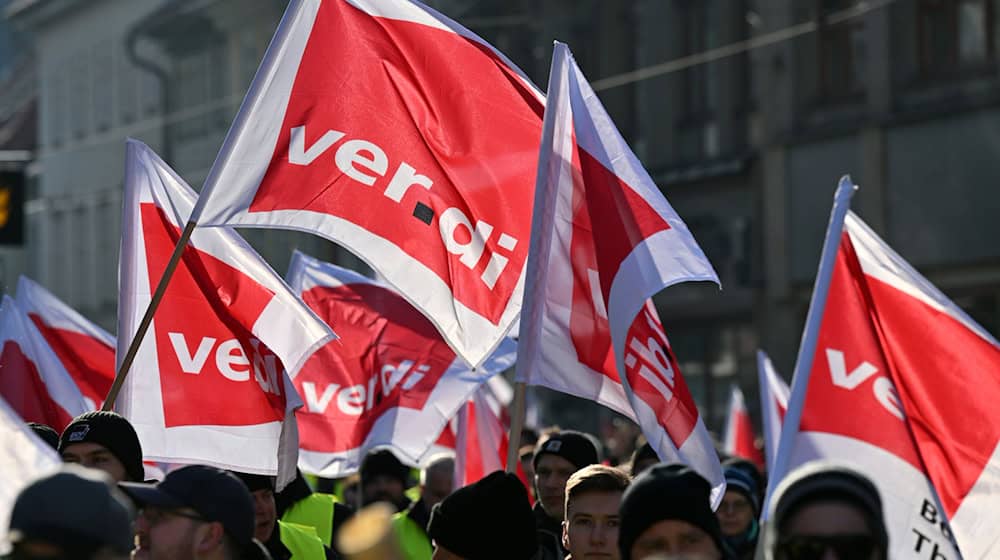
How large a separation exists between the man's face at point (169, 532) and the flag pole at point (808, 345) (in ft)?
6.31

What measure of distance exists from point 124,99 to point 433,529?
154 feet

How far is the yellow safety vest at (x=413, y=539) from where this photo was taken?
9.62 meters

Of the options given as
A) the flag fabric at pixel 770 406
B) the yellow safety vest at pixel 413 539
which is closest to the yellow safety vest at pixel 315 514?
the yellow safety vest at pixel 413 539

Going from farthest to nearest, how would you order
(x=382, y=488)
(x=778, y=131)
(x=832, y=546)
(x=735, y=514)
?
1. (x=778, y=131)
2. (x=382, y=488)
3. (x=735, y=514)
4. (x=832, y=546)

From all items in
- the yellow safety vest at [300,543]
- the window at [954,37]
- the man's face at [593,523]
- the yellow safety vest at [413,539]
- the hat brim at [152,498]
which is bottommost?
the yellow safety vest at [413,539]

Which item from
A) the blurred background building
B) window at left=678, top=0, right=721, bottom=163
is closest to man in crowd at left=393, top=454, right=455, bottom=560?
the blurred background building

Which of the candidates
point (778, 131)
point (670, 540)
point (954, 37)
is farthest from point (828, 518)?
point (778, 131)

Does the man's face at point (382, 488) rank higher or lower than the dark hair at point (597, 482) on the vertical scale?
lower

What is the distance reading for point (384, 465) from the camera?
12.6 m

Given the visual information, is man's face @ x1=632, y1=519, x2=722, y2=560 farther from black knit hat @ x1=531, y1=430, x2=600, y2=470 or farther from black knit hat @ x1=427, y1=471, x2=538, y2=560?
black knit hat @ x1=531, y1=430, x2=600, y2=470

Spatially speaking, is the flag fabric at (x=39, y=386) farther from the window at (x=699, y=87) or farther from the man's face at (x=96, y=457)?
the window at (x=699, y=87)

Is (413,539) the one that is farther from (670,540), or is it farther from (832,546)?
(832,546)

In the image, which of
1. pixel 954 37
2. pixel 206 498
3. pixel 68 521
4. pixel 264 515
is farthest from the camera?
pixel 954 37

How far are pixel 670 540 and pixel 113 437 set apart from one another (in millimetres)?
2188
